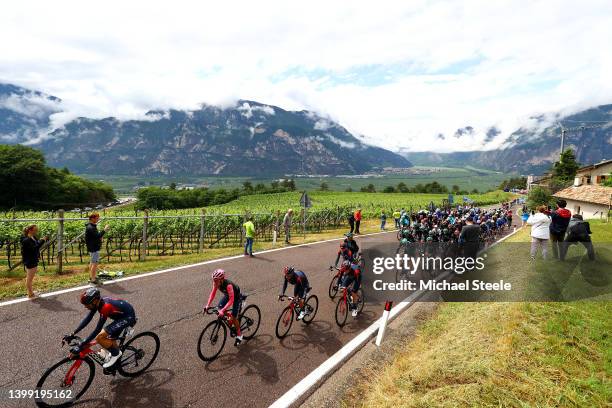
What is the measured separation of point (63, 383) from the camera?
221 inches

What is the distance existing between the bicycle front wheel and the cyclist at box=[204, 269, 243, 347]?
0.80 feet

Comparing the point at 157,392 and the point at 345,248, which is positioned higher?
the point at 345,248

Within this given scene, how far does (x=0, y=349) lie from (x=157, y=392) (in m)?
3.64

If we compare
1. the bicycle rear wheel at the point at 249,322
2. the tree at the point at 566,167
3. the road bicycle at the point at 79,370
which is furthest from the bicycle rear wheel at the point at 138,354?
Answer: the tree at the point at 566,167

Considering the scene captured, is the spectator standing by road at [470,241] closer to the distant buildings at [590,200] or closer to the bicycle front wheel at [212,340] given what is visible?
A: the bicycle front wheel at [212,340]

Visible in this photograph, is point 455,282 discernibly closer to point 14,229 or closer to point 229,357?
point 229,357

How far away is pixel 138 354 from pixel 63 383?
3.79 feet

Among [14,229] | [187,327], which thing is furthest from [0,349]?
[14,229]

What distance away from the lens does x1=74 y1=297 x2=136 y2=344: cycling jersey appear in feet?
19.4

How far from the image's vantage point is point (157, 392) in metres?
5.87

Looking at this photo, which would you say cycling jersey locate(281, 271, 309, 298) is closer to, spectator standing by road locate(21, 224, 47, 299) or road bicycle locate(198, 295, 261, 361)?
road bicycle locate(198, 295, 261, 361)

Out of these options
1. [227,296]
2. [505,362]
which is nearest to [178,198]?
[227,296]

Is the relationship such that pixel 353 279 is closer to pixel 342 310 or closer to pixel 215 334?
pixel 342 310

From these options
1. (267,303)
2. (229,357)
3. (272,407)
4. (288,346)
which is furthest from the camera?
(267,303)
